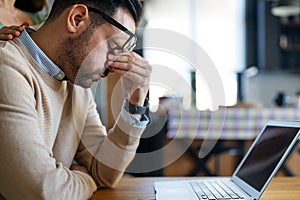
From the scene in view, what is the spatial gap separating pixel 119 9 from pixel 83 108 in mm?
299

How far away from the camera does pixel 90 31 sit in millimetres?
971

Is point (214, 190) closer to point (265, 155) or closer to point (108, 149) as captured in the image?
point (265, 155)

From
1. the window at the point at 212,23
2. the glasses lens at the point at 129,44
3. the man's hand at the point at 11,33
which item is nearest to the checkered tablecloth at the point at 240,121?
the glasses lens at the point at 129,44

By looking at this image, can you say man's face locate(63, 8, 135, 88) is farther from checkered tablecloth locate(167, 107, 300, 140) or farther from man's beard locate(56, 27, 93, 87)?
checkered tablecloth locate(167, 107, 300, 140)

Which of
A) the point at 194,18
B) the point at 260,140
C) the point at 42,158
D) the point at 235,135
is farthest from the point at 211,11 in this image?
the point at 42,158

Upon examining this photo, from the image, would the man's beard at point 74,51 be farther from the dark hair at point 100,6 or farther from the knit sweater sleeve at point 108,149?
the knit sweater sleeve at point 108,149

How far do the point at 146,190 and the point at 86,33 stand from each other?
40cm

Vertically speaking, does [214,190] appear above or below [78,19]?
below

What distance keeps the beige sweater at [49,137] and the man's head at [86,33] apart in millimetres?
66

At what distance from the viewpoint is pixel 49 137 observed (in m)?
0.98

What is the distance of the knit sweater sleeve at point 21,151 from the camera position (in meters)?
0.78

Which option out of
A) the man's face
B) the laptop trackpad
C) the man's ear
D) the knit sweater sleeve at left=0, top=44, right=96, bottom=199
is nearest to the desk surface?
the laptop trackpad

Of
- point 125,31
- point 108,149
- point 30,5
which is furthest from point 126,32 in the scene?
point 30,5

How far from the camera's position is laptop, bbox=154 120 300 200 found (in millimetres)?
908
